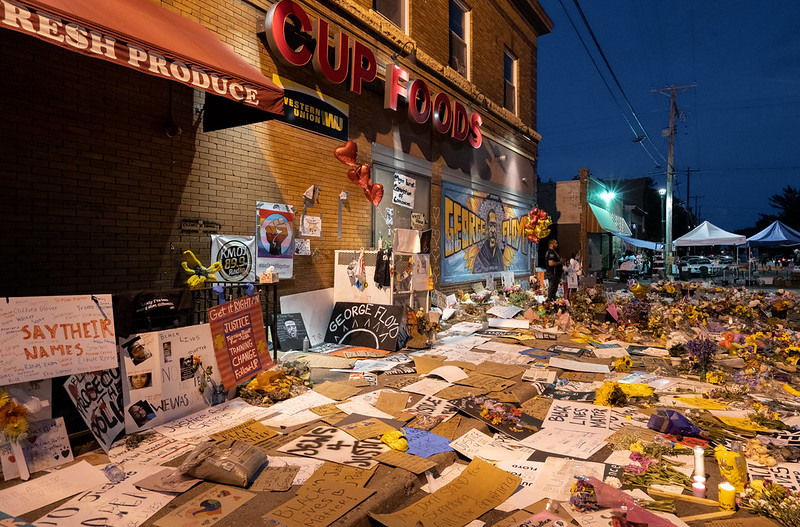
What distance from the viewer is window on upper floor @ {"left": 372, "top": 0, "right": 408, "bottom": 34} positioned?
477 inches

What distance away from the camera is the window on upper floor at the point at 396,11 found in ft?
39.8

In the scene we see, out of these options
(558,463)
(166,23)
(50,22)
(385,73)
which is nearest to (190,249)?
(166,23)

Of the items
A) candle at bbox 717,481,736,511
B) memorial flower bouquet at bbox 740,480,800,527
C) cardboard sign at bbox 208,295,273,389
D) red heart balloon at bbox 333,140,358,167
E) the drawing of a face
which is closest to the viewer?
memorial flower bouquet at bbox 740,480,800,527

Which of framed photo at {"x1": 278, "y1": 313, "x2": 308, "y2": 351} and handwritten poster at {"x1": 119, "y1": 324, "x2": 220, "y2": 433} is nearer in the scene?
handwritten poster at {"x1": 119, "y1": 324, "x2": 220, "y2": 433}

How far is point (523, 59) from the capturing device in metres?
19.8

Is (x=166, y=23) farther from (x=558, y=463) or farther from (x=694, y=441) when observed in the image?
(x=694, y=441)

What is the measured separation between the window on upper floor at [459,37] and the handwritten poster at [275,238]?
353 inches

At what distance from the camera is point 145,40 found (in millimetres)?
4730

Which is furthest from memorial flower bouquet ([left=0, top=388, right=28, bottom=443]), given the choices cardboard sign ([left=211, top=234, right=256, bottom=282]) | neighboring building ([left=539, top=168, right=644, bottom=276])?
neighboring building ([left=539, top=168, right=644, bottom=276])

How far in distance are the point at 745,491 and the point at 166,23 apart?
7.53 meters

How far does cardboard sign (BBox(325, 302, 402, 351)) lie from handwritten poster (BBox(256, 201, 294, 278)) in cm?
134

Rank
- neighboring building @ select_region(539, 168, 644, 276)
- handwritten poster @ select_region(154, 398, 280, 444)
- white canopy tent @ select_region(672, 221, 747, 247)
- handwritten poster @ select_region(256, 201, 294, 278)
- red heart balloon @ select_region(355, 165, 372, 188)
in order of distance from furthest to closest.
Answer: neighboring building @ select_region(539, 168, 644, 276) < white canopy tent @ select_region(672, 221, 747, 247) < red heart balloon @ select_region(355, 165, 372, 188) < handwritten poster @ select_region(256, 201, 294, 278) < handwritten poster @ select_region(154, 398, 280, 444)

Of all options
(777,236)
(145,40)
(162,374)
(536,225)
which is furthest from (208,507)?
(777,236)

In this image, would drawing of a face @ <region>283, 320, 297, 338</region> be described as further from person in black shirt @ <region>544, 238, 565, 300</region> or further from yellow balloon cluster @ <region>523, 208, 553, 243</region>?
yellow balloon cluster @ <region>523, 208, 553, 243</region>
